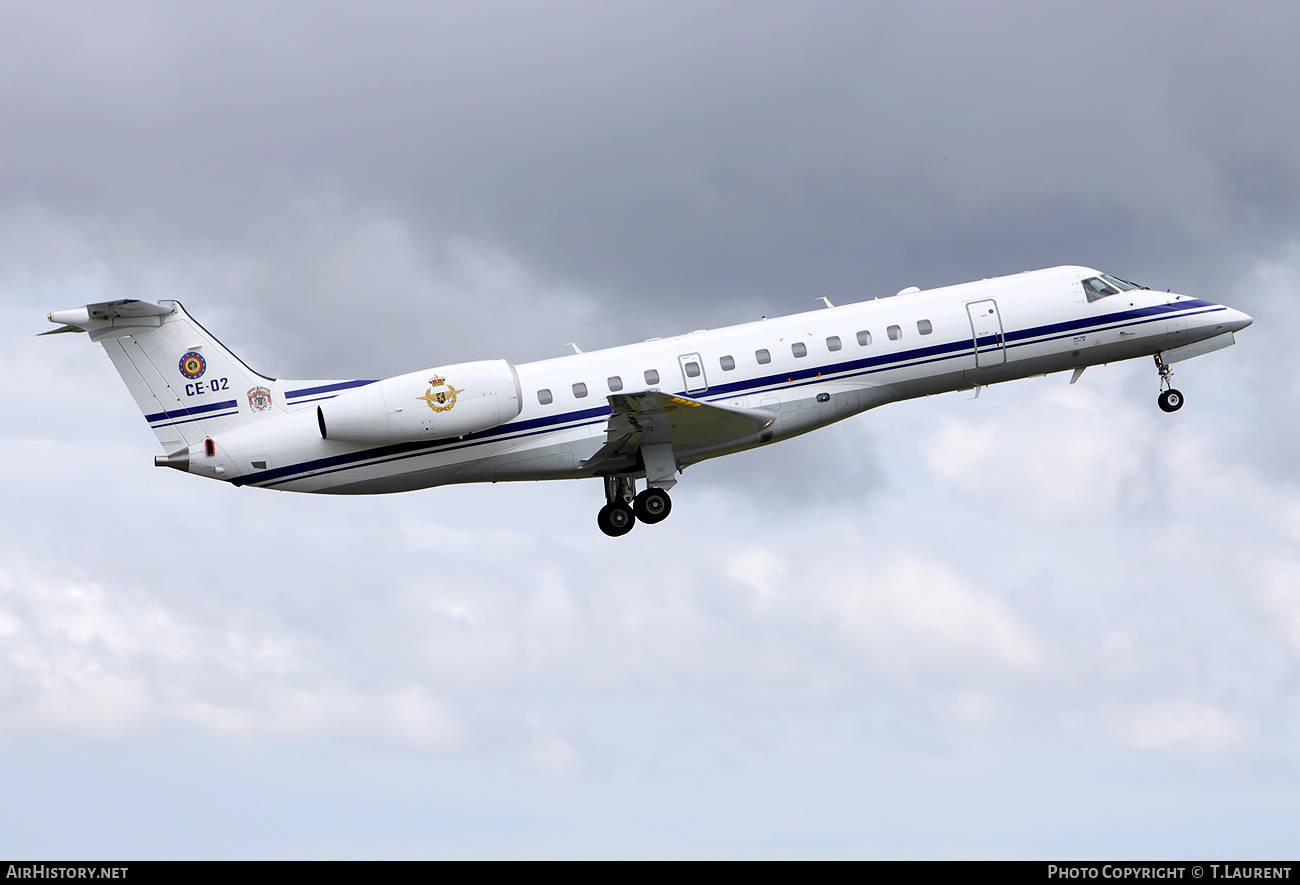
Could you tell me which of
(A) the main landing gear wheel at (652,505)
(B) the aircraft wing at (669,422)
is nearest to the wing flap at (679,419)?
(B) the aircraft wing at (669,422)

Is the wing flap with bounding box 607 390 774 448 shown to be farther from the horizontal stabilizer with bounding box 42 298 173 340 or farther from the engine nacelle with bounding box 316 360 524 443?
the horizontal stabilizer with bounding box 42 298 173 340

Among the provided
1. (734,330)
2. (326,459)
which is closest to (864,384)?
(734,330)

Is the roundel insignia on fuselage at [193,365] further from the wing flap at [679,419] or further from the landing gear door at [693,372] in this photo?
the landing gear door at [693,372]

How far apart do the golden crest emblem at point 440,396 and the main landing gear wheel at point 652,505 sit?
15.0ft

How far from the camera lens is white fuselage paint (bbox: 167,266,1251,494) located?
29.4 m

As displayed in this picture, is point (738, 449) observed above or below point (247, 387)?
below

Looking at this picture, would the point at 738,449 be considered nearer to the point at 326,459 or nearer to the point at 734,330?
the point at 734,330

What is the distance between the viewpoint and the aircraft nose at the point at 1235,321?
1276 inches

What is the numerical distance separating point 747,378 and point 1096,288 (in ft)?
26.8

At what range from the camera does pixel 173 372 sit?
29.3m
